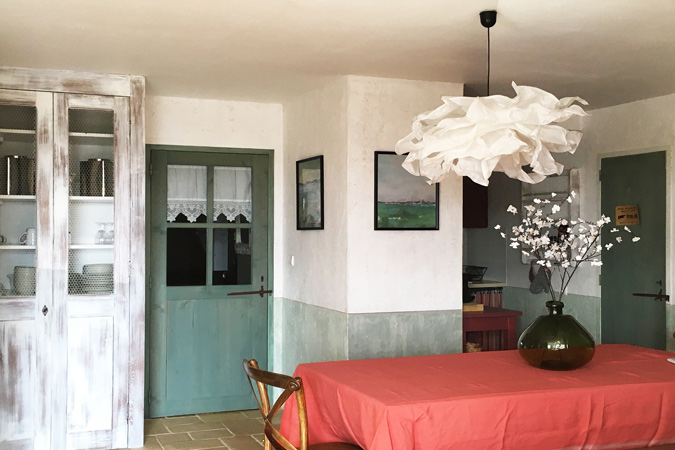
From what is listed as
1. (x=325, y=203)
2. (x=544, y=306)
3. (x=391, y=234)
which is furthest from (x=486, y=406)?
(x=544, y=306)

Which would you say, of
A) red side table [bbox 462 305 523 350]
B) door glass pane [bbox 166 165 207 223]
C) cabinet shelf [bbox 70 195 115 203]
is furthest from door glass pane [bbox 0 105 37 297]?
red side table [bbox 462 305 523 350]

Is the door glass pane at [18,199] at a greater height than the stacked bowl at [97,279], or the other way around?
the door glass pane at [18,199]

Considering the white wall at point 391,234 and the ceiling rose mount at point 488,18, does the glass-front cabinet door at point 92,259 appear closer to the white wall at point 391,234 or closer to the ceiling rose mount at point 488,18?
the white wall at point 391,234

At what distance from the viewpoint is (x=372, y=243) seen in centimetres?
520

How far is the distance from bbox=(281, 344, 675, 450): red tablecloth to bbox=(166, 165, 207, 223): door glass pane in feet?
9.51

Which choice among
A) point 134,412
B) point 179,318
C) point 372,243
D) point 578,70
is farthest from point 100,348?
point 578,70

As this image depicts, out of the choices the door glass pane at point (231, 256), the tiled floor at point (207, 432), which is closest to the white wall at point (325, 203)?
the door glass pane at point (231, 256)

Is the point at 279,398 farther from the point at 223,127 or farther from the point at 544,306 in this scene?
the point at 544,306

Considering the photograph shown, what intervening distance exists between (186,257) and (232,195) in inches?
25.9

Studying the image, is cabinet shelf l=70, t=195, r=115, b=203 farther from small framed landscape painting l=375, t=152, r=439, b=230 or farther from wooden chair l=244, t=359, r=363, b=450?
wooden chair l=244, t=359, r=363, b=450

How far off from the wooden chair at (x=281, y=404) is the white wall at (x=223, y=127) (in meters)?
3.19

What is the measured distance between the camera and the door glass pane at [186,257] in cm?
614

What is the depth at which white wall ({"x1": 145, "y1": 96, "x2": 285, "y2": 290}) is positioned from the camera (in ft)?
19.8

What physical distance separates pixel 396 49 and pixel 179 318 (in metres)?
3.03
